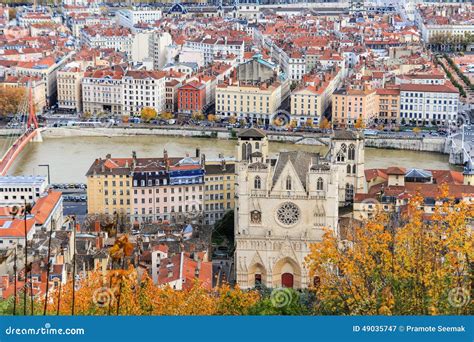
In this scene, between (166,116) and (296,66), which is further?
(296,66)

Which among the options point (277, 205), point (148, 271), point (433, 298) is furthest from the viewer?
point (277, 205)

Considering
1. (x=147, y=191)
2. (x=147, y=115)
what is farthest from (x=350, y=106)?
(x=147, y=191)

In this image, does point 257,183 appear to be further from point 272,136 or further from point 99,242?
point 272,136

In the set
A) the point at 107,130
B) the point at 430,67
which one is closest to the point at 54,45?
the point at 107,130

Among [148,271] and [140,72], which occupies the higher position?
[140,72]

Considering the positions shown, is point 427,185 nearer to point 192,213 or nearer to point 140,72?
point 192,213

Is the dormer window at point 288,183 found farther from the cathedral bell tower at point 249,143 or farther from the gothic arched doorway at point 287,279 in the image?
the cathedral bell tower at point 249,143

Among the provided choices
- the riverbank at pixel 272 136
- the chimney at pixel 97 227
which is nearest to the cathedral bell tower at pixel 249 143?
the chimney at pixel 97 227

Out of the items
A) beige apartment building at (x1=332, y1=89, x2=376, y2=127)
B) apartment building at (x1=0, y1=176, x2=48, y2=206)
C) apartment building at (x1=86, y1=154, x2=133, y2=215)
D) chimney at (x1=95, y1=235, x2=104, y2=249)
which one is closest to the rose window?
chimney at (x1=95, y1=235, x2=104, y2=249)
